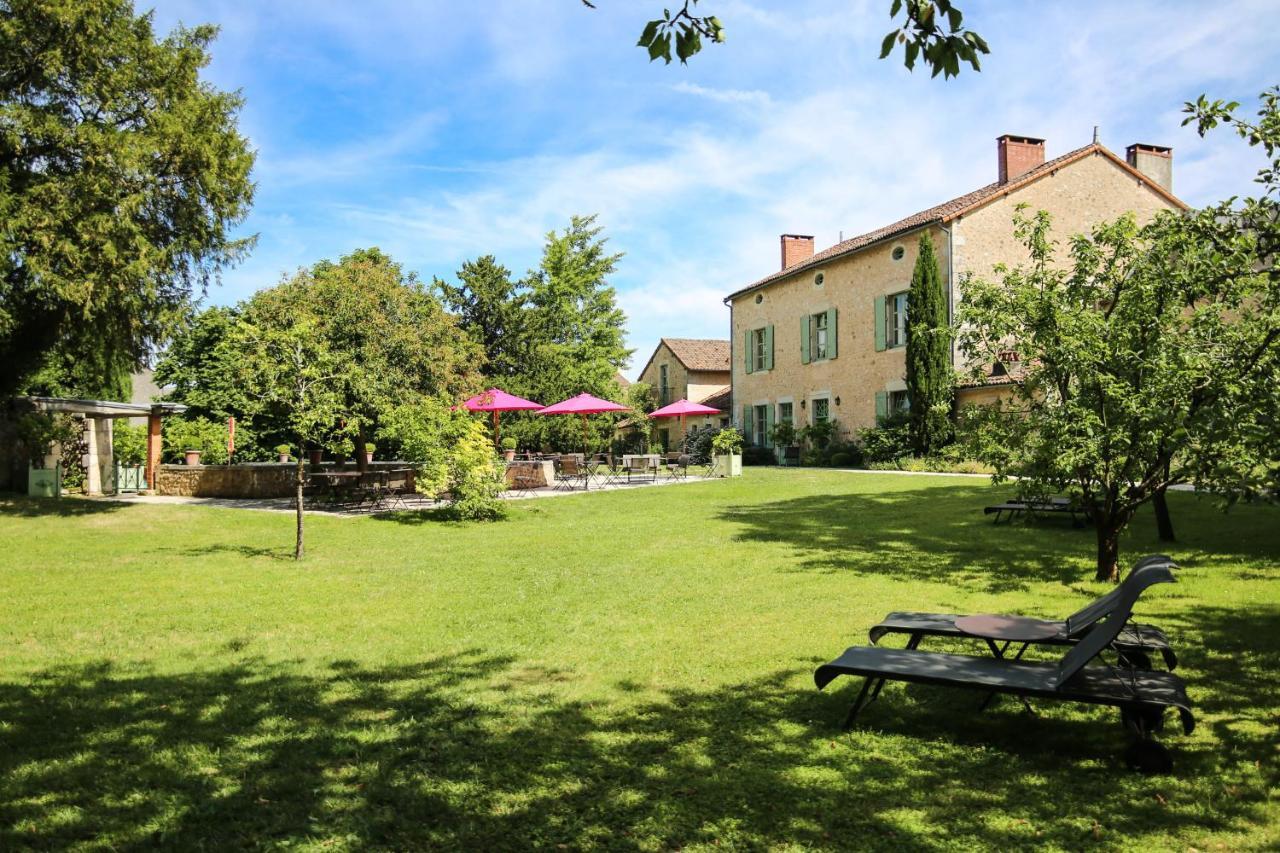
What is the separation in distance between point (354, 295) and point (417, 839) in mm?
15679

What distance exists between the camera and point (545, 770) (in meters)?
3.58

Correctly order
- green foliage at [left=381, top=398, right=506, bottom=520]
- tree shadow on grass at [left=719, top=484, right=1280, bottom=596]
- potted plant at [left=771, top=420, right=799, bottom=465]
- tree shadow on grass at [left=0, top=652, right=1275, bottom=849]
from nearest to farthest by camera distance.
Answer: tree shadow on grass at [left=0, top=652, right=1275, bottom=849] → tree shadow on grass at [left=719, top=484, right=1280, bottom=596] → green foliage at [left=381, top=398, right=506, bottom=520] → potted plant at [left=771, top=420, right=799, bottom=465]

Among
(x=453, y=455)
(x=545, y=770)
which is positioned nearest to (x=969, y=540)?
(x=545, y=770)

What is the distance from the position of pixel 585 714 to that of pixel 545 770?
75 cm

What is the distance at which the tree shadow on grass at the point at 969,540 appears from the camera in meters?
8.39

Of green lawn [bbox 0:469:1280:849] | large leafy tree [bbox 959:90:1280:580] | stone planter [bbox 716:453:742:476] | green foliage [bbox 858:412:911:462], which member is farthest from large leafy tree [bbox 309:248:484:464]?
green foliage [bbox 858:412:911:462]

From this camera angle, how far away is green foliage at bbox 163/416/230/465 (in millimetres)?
25297

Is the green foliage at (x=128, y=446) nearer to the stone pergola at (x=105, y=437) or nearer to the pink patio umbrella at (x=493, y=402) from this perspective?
the stone pergola at (x=105, y=437)

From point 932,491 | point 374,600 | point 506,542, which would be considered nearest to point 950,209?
point 932,491

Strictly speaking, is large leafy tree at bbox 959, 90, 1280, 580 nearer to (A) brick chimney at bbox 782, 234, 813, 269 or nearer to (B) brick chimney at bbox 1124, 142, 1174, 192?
(B) brick chimney at bbox 1124, 142, 1174, 192

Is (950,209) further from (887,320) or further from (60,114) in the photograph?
(60,114)

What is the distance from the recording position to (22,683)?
481 centimetres

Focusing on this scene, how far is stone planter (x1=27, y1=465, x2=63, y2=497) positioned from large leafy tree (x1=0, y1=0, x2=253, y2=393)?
2.94 m

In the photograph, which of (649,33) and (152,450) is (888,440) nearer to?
(152,450)
